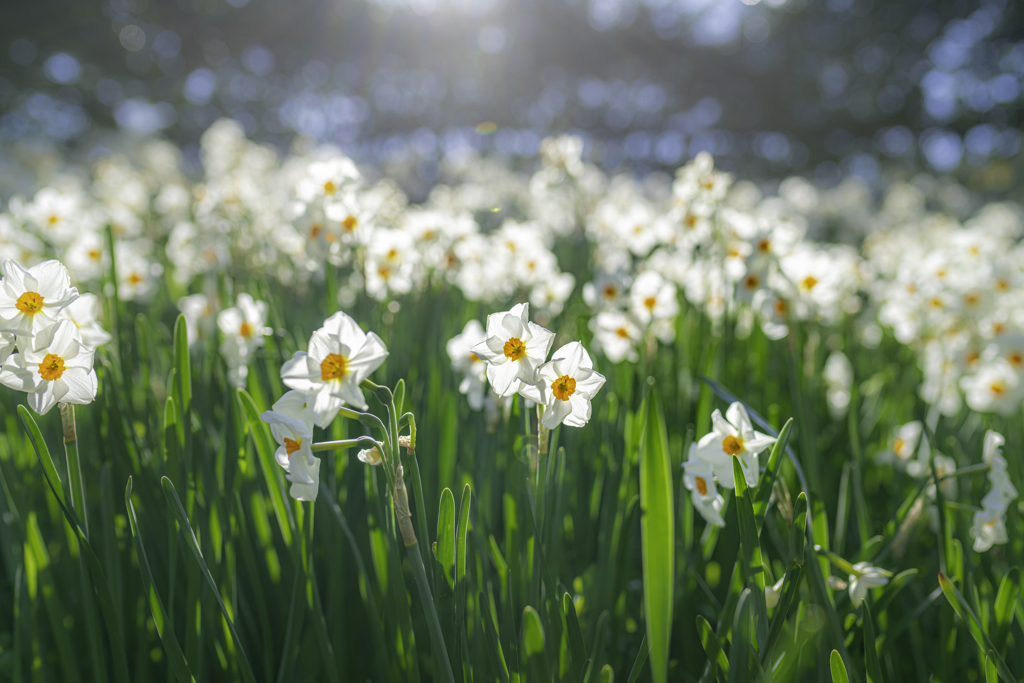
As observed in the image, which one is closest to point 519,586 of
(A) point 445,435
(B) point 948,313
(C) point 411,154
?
(A) point 445,435

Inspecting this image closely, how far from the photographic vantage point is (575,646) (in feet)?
3.26

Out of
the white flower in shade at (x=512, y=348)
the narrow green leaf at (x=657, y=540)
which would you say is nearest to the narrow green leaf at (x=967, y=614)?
the narrow green leaf at (x=657, y=540)

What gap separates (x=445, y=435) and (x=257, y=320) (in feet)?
2.22

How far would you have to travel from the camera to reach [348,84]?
23734mm

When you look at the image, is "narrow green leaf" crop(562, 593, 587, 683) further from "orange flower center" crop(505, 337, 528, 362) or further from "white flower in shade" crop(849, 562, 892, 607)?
"white flower in shade" crop(849, 562, 892, 607)

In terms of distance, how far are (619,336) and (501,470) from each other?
770 mm

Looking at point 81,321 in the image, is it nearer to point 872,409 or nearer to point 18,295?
point 18,295

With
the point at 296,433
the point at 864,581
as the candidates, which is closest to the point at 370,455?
the point at 296,433

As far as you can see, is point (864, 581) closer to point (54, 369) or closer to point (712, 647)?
point (712, 647)

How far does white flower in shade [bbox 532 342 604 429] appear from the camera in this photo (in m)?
0.95

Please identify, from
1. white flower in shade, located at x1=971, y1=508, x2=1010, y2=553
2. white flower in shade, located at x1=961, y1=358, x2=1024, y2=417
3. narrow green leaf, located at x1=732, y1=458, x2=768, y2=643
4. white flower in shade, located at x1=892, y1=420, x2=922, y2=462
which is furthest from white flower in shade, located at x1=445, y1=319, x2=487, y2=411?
white flower in shade, located at x1=961, y1=358, x2=1024, y2=417

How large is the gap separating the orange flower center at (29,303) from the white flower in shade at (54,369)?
8 cm

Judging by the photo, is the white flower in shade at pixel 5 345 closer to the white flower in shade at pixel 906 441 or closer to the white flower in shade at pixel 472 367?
the white flower in shade at pixel 472 367

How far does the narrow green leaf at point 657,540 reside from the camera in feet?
2.97
